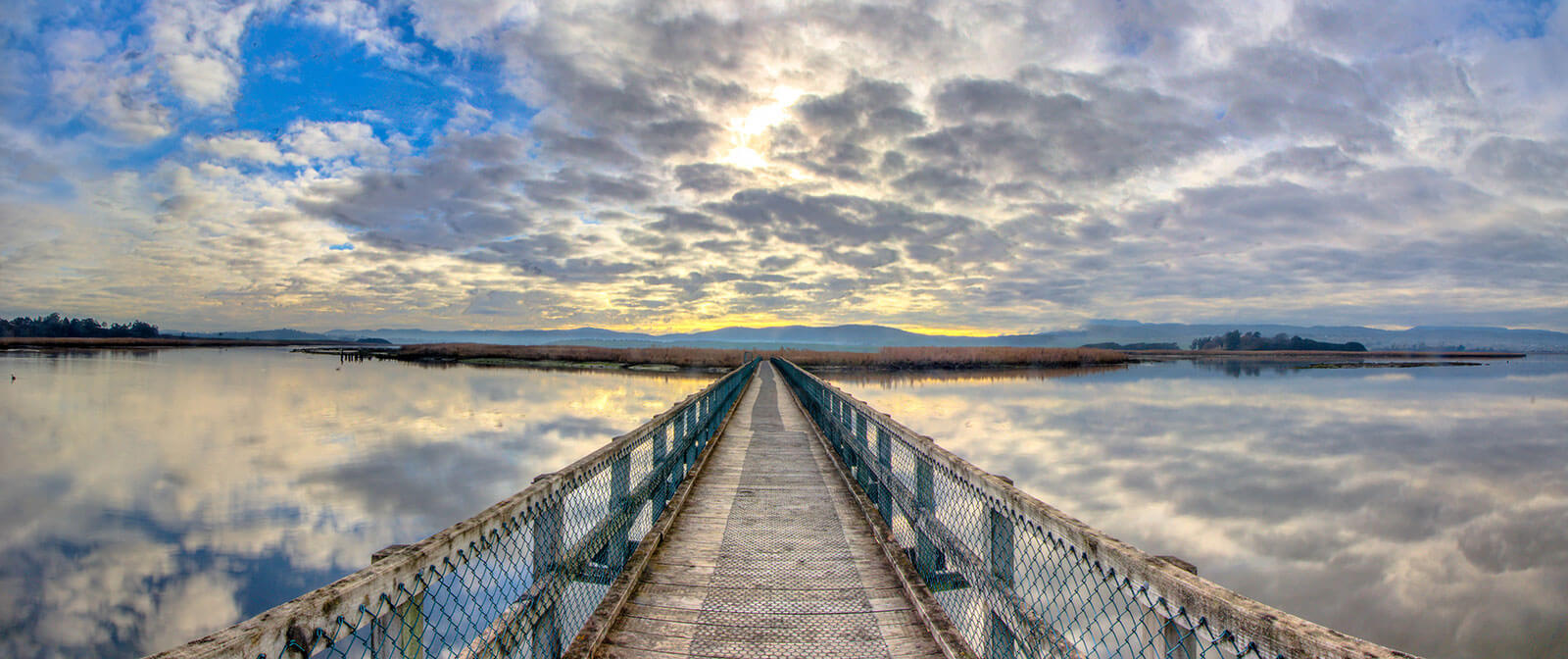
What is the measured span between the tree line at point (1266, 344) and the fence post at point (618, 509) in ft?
517

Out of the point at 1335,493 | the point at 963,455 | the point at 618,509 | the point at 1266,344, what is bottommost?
the point at 1335,493

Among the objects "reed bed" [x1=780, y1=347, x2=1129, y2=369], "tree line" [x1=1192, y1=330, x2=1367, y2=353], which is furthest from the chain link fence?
"tree line" [x1=1192, y1=330, x2=1367, y2=353]

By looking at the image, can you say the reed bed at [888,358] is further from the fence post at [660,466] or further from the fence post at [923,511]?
the fence post at [923,511]

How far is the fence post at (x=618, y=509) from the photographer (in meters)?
5.19

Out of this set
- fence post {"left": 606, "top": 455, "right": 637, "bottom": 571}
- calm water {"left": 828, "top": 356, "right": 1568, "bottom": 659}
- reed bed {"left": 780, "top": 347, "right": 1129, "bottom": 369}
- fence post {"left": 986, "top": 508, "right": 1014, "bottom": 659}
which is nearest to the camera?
fence post {"left": 986, "top": 508, "right": 1014, "bottom": 659}

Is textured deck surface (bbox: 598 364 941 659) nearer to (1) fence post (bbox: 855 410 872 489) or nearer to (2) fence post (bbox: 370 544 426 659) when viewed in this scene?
(1) fence post (bbox: 855 410 872 489)

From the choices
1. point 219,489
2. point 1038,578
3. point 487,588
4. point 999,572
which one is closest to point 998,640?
point 999,572

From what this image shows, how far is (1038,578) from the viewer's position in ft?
13.5

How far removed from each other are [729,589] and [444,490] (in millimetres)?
13301

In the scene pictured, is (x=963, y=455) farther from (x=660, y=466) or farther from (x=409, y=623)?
(x=409, y=623)

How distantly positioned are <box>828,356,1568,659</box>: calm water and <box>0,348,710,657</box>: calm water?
14.2 metres

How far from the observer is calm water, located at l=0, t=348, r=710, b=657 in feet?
31.3

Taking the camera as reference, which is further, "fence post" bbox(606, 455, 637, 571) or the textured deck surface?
"fence post" bbox(606, 455, 637, 571)

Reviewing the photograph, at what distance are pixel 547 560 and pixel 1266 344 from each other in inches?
6728
